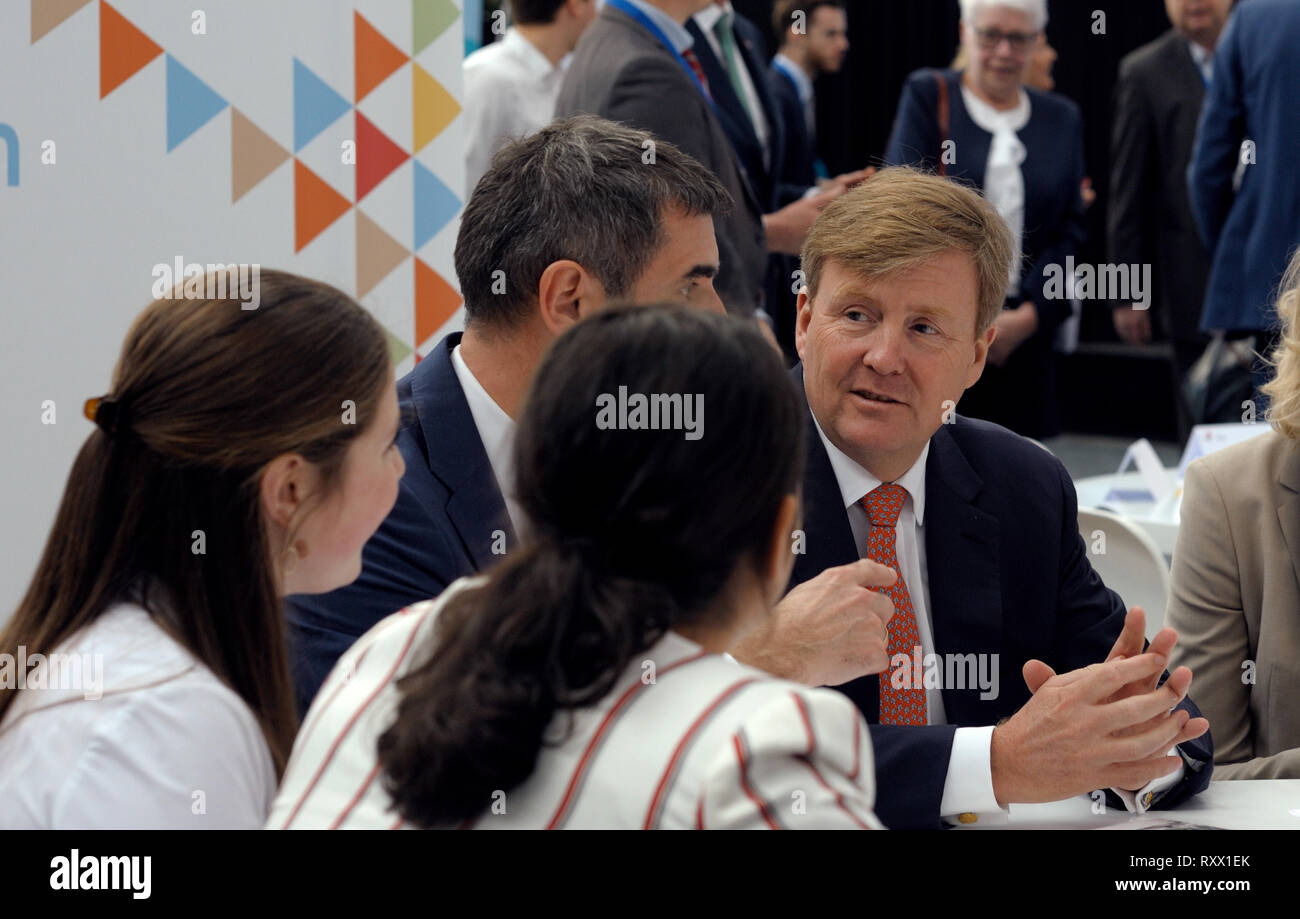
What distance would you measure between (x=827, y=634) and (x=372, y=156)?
5.68ft

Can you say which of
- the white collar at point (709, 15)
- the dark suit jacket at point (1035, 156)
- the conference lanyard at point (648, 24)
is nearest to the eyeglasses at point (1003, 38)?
the dark suit jacket at point (1035, 156)

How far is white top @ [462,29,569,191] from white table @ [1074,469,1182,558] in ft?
6.78

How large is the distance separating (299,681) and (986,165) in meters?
3.94

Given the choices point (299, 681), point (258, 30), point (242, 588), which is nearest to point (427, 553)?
point (299, 681)

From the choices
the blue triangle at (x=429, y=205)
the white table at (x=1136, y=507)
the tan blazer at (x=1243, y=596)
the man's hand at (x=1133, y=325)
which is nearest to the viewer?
the tan blazer at (x=1243, y=596)

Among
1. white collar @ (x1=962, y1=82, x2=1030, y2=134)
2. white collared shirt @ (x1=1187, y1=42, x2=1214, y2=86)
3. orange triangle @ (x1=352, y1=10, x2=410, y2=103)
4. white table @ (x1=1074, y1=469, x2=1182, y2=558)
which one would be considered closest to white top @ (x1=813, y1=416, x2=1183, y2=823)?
white table @ (x1=1074, y1=469, x2=1182, y2=558)

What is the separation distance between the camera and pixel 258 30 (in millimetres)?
2879

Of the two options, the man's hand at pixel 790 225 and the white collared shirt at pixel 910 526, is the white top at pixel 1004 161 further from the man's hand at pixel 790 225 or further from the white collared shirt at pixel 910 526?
the white collared shirt at pixel 910 526

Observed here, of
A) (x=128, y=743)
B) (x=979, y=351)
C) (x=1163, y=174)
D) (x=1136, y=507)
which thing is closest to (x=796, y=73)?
(x=1163, y=174)

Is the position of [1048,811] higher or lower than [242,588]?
lower

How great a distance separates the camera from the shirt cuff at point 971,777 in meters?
1.78

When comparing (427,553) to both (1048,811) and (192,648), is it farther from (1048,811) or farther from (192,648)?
(1048,811)

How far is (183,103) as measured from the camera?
9.19 ft

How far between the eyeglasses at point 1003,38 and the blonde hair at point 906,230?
3.06m
